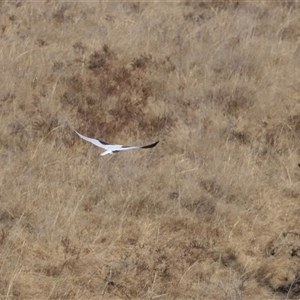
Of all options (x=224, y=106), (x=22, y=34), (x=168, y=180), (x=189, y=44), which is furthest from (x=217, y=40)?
(x=168, y=180)

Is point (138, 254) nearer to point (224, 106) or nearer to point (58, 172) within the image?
point (58, 172)

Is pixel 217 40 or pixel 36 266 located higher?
pixel 217 40

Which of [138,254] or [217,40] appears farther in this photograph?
[217,40]

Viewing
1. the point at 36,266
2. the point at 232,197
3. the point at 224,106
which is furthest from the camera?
the point at 224,106

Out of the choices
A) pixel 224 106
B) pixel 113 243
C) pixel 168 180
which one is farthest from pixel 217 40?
pixel 113 243

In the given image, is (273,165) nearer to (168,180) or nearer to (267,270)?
(168,180)

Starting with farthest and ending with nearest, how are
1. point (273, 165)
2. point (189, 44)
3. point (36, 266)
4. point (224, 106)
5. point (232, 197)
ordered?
1. point (189, 44)
2. point (224, 106)
3. point (273, 165)
4. point (232, 197)
5. point (36, 266)
